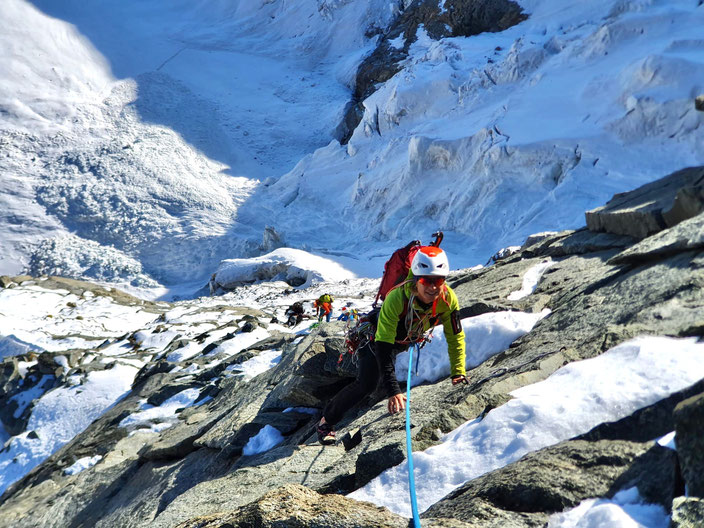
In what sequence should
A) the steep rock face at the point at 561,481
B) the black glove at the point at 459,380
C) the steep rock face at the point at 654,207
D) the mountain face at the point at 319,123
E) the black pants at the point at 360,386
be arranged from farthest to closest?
1. the mountain face at the point at 319,123
2. the steep rock face at the point at 654,207
3. the black pants at the point at 360,386
4. the black glove at the point at 459,380
5. the steep rock face at the point at 561,481

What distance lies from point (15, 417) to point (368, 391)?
10666mm

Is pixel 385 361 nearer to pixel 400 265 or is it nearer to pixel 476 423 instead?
pixel 476 423

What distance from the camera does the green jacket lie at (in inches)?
175

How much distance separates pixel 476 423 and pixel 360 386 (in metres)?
1.41

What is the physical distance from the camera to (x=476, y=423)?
3641 mm

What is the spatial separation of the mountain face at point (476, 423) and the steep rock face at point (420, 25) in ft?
92.6

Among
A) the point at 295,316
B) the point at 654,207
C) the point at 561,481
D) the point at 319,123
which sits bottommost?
the point at 561,481

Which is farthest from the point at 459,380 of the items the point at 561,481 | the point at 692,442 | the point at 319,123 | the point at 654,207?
the point at 319,123

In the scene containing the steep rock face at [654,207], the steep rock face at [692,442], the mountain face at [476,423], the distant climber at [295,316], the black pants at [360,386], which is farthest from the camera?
the distant climber at [295,316]

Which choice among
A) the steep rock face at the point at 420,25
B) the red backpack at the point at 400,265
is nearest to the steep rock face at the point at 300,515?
the red backpack at the point at 400,265

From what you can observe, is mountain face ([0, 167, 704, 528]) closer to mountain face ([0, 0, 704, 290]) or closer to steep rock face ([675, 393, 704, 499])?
steep rock face ([675, 393, 704, 499])

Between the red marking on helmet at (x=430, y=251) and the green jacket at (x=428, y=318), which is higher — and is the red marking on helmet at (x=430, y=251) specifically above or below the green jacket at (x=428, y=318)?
above

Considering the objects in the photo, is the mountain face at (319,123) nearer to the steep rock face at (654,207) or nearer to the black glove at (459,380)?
the steep rock face at (654,207)

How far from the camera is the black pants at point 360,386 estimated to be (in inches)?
188
